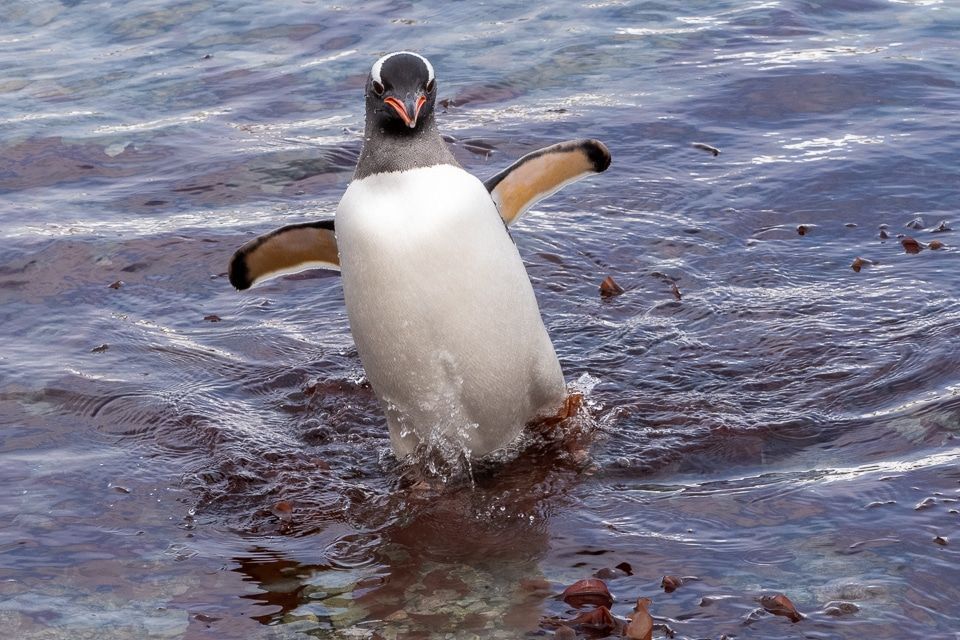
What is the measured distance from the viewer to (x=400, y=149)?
170 inches

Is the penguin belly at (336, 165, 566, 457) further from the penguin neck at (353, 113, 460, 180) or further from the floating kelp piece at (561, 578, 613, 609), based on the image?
the floating kelp piece at (561, 578, 613, 609)

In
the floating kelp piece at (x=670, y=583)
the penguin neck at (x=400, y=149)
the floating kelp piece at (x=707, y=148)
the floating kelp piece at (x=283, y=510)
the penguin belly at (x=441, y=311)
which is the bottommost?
the floating kelp piece at (x=283, y=510)

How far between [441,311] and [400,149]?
1.81 ft

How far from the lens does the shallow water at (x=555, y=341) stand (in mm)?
3803

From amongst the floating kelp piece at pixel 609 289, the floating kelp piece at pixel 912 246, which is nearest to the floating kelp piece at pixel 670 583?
the floating kelp piece at pixel 609 289

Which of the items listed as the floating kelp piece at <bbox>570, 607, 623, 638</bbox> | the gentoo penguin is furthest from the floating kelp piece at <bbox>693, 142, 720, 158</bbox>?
the floating kelp piece at <bbox>570, 607, 623, 638</bbox>

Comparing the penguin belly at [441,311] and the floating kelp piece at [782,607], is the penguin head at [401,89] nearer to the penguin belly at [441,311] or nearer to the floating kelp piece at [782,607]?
the penguin belly at [441,311]

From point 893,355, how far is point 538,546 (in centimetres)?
188

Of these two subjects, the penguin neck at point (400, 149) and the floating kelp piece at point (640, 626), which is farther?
the penguin neck at point (400, 149)

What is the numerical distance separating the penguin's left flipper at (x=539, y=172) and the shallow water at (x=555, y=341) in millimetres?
823

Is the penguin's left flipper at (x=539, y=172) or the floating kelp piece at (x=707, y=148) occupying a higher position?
the penguin's left flipper at (x=539, y=172)

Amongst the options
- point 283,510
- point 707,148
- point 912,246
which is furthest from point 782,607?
point 707,148

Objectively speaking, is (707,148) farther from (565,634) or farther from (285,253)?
(565,634)

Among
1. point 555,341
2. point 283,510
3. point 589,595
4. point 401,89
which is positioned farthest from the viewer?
point 555,341
